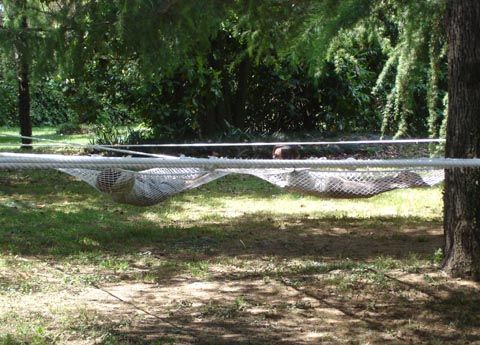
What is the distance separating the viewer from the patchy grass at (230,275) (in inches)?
152

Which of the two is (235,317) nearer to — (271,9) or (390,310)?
(390,310)

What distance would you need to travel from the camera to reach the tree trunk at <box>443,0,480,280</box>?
4418 millimetres

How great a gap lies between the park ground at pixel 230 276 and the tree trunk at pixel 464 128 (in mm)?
299

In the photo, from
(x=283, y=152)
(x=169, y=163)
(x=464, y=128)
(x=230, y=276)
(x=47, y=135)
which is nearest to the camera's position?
(x=169, y=163)

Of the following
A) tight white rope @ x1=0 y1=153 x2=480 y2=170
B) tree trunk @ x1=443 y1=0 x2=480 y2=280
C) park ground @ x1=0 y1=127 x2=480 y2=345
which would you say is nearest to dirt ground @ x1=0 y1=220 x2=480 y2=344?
park ground @ x1=0 y1=127 x2=480 y2=345

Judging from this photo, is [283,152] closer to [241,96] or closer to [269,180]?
[269,180]

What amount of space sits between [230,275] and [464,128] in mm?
1850

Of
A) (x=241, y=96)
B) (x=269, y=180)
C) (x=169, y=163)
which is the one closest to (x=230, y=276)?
(x=269, y=180)

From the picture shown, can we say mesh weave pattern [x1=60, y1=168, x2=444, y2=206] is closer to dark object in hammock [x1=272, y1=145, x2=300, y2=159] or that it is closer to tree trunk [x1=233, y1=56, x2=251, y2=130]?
dark object in hammock [x1=272, y1=145, x2=300, y2=159]

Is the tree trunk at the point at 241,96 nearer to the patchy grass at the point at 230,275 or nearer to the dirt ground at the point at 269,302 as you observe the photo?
the patchy grass at the point at 230,275

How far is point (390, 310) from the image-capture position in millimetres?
4180

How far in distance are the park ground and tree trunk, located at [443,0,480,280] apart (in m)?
0.30

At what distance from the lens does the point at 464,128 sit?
4445 mm

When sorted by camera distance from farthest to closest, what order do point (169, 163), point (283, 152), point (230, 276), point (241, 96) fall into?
point (241, 96), point (283, 152), point (230, 276), point (169, 163)
